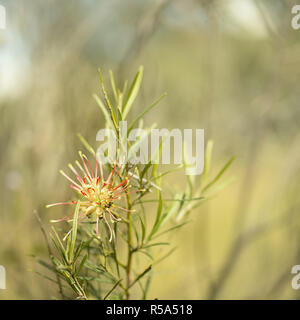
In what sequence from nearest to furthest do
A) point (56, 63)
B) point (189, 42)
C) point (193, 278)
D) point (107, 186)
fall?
1. point (107, 186)
2. point (56, 63)
3. point (193, 278)
4. point (189, 42)

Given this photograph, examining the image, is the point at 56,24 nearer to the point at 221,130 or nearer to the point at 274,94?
the point at 274,94

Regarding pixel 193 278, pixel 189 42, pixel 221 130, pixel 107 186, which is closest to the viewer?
pixel 107 186

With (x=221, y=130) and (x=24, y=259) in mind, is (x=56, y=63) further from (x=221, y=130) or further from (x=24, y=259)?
(x=221, y=130)

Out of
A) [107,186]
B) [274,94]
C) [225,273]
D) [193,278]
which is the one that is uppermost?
[274,94]

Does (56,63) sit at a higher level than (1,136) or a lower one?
higher

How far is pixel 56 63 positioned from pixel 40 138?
0.55ft

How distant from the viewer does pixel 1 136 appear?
0.71m

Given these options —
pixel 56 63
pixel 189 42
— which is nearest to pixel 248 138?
pixel 189 42

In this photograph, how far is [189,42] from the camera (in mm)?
1350

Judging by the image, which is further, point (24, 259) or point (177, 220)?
point (24, 259)

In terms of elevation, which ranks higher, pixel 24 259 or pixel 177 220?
pixel 177 220

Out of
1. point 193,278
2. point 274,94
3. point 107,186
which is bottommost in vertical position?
point 193,278
